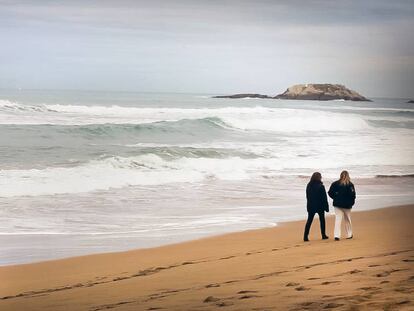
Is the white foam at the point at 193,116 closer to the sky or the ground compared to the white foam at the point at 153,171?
closer to the sky

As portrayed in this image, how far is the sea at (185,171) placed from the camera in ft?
13.8

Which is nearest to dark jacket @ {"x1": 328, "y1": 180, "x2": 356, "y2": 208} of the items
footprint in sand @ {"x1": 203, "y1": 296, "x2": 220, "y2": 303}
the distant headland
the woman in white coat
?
the woman in white coat

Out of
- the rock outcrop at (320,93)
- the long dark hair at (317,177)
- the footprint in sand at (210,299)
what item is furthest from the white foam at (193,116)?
the footprint in sand at (210,299)

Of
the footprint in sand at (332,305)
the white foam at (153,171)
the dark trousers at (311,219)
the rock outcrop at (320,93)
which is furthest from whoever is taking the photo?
the white foam at (153,171)

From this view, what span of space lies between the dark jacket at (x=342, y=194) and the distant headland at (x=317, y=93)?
1.77 feet

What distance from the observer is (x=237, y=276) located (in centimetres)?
333

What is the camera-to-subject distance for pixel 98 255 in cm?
378

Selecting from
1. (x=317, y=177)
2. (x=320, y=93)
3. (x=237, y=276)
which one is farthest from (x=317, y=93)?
(x=237, y=276)

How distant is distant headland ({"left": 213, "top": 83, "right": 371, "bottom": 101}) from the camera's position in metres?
4.14

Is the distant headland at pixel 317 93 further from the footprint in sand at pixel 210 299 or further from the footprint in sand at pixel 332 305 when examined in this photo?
the footprint in sand at pixel 332 305

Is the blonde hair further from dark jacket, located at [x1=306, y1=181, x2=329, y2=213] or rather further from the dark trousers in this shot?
the dark trousers

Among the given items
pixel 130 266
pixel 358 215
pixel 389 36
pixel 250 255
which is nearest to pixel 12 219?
pixel 130 266

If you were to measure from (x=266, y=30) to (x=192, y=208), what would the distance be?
4.51ft

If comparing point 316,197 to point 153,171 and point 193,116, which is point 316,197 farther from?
point 193,116
